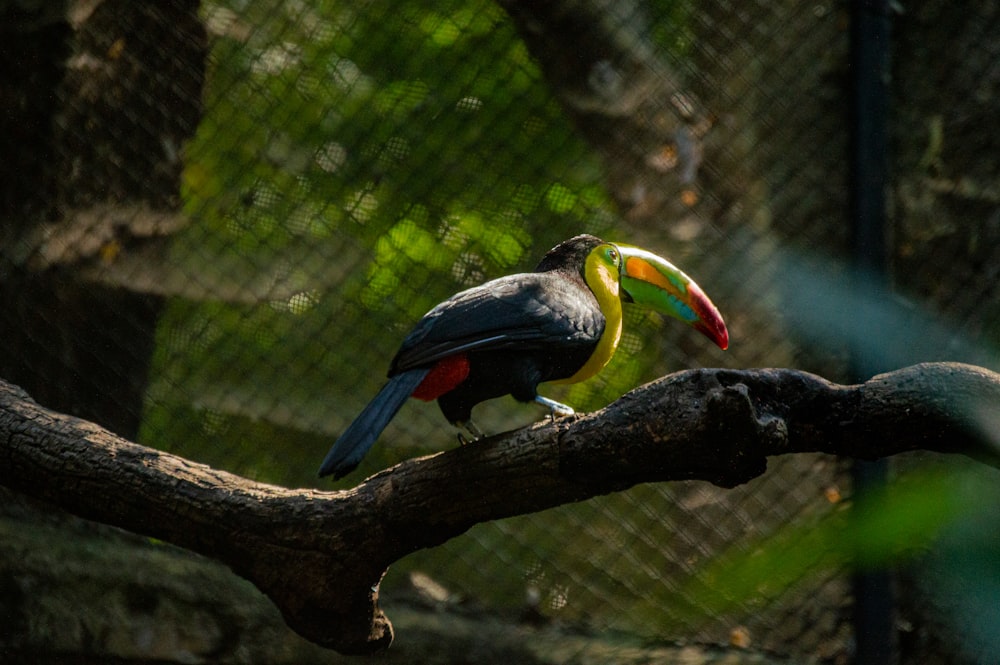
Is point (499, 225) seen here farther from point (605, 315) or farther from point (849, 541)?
point (849, 541)

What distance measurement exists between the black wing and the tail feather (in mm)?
33

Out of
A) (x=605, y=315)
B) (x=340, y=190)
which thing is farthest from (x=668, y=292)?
(x=340, y=190)

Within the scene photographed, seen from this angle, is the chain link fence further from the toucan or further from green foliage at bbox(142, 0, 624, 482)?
the toucan

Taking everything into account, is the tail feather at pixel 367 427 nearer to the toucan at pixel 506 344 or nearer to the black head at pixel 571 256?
the toucan at pixel 506 344

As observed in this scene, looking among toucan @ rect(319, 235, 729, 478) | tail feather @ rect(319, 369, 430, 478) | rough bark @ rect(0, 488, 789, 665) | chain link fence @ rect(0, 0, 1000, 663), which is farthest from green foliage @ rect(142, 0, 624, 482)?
tail feather @ rect(319, 369, 430, 478)

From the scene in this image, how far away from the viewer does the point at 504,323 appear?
4.72 ft

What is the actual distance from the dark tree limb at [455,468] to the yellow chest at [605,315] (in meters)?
0.30

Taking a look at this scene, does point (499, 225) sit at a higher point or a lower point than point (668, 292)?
lower

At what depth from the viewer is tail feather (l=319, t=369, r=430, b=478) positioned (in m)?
1.22

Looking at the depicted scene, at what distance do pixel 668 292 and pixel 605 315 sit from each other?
6.1 inches

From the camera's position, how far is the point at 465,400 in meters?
1.53

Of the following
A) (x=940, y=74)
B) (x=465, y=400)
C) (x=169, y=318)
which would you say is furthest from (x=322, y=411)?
(x=940, y=74)

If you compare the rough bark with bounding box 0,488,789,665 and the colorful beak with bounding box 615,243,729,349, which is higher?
the colorful beak with bounding box 615,243,729,349

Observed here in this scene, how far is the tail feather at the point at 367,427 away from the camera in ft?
4.00
